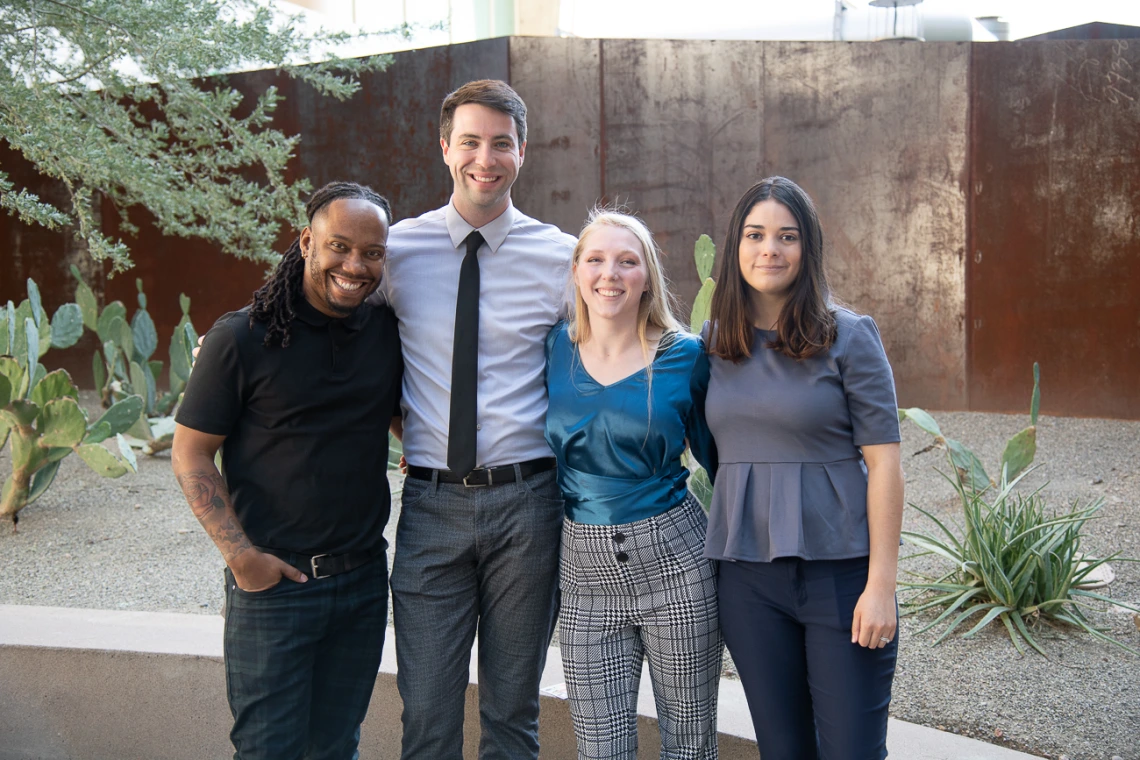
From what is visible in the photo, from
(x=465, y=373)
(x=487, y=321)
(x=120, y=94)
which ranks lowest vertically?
(x=465, y=373)

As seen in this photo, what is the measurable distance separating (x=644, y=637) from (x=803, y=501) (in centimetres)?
47

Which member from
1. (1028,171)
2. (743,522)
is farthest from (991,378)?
(743,522)

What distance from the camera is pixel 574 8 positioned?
10172 millimetres

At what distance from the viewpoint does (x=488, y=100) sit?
95.8 inches

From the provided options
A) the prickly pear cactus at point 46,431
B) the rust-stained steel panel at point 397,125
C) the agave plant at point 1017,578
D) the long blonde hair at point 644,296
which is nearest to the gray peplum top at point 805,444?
the long blonde hair at point 644,296

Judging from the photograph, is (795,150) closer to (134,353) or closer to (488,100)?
(134,353)

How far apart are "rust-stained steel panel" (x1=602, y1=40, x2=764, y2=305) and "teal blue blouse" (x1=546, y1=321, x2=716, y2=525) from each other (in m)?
4.57

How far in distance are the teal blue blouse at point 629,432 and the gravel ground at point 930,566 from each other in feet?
4.17

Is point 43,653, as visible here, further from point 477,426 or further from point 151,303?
point 151,303

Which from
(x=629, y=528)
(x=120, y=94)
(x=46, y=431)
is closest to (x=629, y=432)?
(x=629, y=528)

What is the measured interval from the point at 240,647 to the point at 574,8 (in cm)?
911

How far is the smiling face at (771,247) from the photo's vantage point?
211cm

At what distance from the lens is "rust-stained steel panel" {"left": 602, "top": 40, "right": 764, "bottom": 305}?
670 cm

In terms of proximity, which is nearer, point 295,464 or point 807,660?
point 807,660
